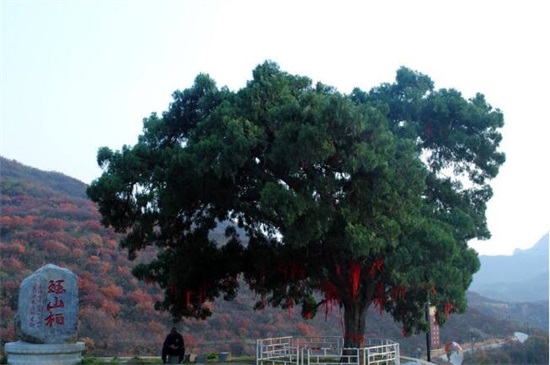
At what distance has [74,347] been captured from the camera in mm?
14555

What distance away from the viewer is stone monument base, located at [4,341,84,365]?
45.6 feet

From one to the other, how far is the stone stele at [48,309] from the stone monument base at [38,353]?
134 millimetres

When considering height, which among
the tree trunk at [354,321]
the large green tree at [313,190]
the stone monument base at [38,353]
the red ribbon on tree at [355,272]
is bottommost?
the stone monument base at [38,353]

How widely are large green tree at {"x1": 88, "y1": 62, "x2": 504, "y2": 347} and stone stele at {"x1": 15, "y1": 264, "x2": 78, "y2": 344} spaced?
6.21ft

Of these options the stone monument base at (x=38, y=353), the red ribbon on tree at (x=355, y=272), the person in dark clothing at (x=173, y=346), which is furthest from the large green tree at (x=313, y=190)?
the stone monument base at (x=38, y=353)

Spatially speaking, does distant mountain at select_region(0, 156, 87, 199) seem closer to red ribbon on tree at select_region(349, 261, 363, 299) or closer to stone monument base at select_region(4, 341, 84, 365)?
stone monument base at select_region(4, 341, 84, 365)

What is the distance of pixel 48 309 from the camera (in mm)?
14266

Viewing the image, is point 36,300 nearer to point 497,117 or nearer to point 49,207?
point 497,117

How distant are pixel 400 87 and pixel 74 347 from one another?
11.2 meters

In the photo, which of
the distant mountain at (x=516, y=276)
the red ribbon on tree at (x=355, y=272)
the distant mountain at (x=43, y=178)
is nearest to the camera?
the red ribbon on tree at (x=355, y=272)

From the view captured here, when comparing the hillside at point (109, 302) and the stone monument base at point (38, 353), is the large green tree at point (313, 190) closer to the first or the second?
the stone monument base at point (38, 353)

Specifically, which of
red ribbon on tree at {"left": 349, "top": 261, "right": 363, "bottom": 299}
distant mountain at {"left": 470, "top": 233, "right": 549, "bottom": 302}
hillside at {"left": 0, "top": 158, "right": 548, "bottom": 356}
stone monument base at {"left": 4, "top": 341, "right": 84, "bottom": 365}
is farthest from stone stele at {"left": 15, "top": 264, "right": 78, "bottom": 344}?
distant mountain at {"left": 470, "top": 233, "right": 549, "bottom": 302}

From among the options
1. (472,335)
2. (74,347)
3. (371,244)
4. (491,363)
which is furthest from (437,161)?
(472,335)

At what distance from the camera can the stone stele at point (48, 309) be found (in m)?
14.1
